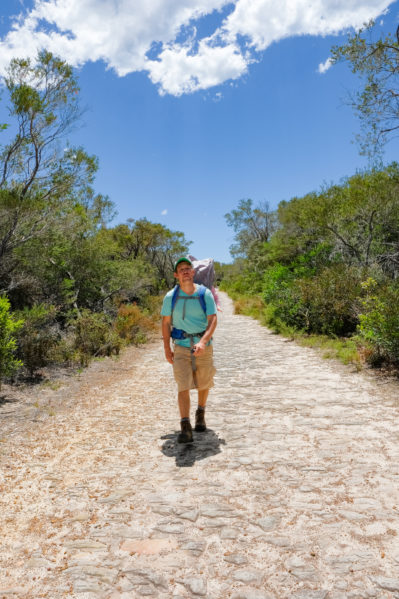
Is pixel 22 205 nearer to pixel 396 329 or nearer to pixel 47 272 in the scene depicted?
pixel 47 272

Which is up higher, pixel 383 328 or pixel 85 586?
pixel 383 328

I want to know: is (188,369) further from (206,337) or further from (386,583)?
(386,583)

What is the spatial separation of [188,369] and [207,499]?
5.11 feet

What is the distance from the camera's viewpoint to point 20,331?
8812mm

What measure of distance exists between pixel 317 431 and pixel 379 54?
415 inches

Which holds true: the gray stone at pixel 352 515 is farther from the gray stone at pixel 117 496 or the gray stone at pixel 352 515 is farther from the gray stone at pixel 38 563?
the gray stone at pixel 38 563

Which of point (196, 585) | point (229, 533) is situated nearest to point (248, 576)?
point (196, 585)

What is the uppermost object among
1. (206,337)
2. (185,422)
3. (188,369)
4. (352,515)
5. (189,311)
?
(189,311)

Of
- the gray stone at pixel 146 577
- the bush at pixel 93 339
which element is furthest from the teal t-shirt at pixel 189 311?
the bush at pixel 93 339

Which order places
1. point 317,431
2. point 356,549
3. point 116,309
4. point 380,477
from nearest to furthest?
point 356,549 < point 380,477 < point 317,431 < point 116,309

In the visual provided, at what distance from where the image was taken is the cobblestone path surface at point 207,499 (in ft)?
8.70

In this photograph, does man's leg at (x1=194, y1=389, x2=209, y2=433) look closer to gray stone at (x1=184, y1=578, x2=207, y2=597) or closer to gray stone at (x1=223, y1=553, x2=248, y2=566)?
gray stone at (x1=223, y1=553, x2=248, y2=566)

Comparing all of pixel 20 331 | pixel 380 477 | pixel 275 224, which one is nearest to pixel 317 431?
pixel 380 477

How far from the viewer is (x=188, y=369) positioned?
4840 mm
